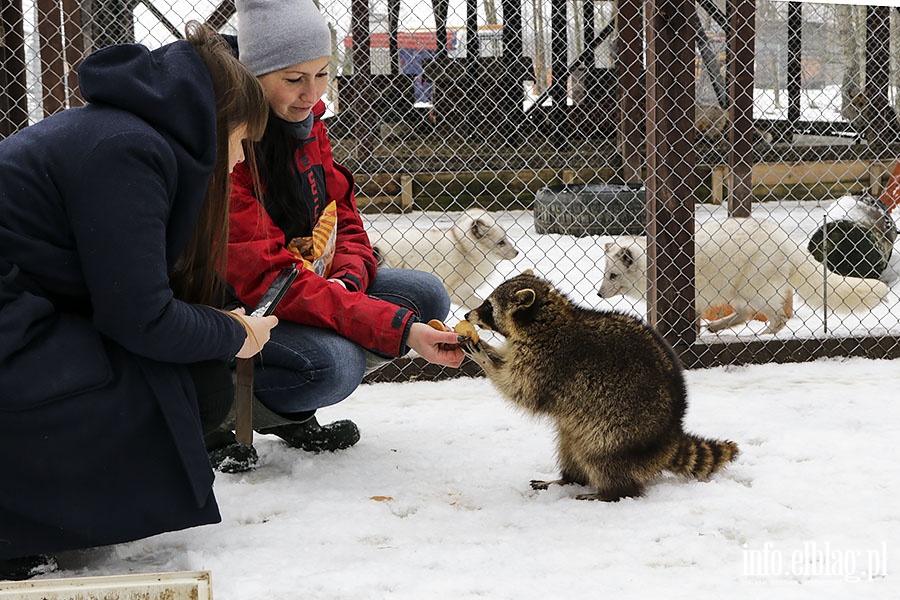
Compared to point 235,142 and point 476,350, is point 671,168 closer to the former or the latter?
point 476,350

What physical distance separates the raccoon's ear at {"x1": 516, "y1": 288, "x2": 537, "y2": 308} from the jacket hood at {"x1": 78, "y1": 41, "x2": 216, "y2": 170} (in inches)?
42.1

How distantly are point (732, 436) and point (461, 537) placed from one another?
1.27 meters

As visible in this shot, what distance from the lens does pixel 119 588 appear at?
5.87 feet

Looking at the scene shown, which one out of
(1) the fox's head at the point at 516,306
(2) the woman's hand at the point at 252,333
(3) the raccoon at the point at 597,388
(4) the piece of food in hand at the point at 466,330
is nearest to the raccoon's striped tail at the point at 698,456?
(3) the raccoon at the point at 597,388

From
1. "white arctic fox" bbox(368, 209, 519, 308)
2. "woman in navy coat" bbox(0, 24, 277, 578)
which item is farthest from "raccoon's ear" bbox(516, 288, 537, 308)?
"white arctic fox" bbox(368, 209, 519, 308)

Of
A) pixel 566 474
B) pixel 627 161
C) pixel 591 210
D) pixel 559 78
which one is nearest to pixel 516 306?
pixel 566 474

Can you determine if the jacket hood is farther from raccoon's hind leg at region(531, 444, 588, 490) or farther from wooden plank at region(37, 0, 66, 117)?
wooden plank at region(37, 0, 66, 117)

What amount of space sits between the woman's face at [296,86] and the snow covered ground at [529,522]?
1.11 metres

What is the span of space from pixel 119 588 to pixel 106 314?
0.54m

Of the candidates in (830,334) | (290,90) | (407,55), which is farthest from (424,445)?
(407,55)

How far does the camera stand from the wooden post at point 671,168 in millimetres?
4238

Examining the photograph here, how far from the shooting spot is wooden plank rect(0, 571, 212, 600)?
Answer: 1773 mm

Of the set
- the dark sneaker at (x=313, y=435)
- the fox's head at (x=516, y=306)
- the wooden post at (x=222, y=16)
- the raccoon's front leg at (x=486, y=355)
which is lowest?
the dark sneaker at (x=313, y=435)

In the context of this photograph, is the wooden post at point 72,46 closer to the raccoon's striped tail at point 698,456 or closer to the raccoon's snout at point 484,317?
the raccoon's snout at point 484,317
